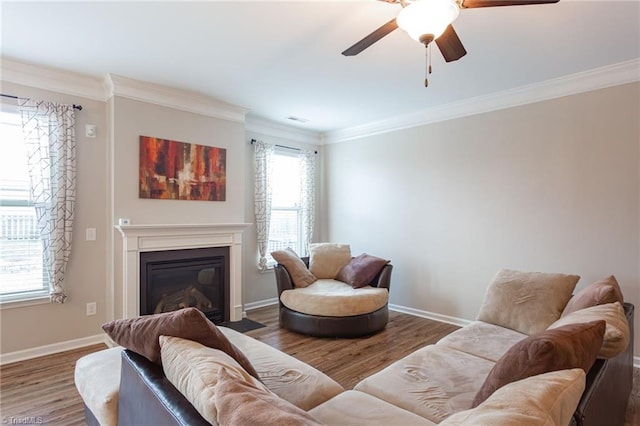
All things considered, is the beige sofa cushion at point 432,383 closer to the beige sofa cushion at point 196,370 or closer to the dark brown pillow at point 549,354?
the dark brown pillow at point 549,354

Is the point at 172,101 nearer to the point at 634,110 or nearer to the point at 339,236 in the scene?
the point at 339,236

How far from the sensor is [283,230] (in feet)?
17.4

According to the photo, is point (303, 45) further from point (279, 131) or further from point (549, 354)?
point (549, 354)

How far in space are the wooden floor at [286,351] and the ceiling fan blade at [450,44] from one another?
2.49m

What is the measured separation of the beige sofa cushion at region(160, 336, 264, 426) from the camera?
1.05 meters

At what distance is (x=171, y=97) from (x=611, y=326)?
4.10 m

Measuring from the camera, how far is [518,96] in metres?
3.74

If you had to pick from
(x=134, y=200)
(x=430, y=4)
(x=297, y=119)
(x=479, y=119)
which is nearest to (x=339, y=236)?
(x=297, y=119)

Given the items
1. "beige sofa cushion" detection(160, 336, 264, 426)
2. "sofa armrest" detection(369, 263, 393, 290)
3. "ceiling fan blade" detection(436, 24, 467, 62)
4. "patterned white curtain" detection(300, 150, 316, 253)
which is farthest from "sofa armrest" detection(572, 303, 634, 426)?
"patterned white curtain" detection(300, 150, 316, 253)

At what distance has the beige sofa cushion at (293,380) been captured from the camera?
65.9 inches

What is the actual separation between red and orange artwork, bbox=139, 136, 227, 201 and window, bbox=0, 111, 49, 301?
97 centimetres

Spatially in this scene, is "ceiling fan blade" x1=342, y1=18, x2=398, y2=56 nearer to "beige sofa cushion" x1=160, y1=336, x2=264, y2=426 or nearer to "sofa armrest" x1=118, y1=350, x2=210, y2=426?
"beige sofa cushion" x1=160, y1=336, x2=264, y2=426

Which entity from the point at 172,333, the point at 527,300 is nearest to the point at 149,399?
the point at 172,333

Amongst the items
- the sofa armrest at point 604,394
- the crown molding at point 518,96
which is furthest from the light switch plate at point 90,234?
the sofa armrest at point 604,394
